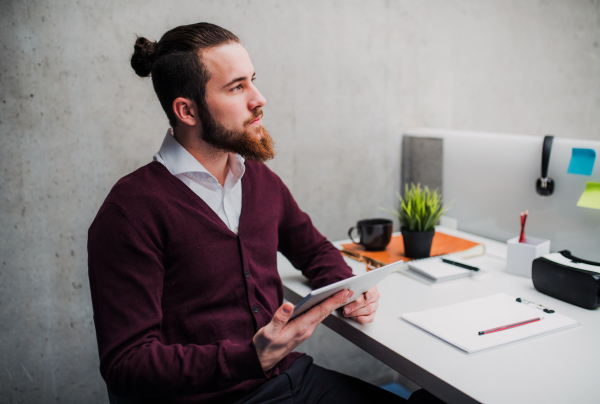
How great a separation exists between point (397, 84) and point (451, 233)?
2.66ft

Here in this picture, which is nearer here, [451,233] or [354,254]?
[354,254]

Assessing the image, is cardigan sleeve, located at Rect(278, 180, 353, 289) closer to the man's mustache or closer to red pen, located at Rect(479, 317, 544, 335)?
the man's mustache

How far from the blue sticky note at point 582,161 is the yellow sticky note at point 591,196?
40 mm

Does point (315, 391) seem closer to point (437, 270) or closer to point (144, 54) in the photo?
point (437, 270)

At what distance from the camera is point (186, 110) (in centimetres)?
107

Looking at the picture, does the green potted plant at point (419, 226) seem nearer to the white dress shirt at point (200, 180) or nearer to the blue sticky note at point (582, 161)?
the blue sticky note at point (582, 161)

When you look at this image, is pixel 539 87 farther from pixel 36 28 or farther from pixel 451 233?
pixel 36 28

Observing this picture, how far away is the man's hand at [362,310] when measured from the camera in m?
0.99

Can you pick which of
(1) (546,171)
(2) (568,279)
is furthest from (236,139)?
(1) (546,171)

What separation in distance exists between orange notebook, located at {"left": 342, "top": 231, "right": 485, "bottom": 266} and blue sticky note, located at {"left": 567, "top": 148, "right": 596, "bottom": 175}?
360mm

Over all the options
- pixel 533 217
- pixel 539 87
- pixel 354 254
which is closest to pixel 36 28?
pixel 354 254

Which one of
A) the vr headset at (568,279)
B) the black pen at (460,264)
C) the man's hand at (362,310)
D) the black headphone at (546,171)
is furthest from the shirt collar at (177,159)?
the black headphone at (546,171)

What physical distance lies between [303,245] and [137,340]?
22.6 inches

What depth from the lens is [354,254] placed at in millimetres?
1484
